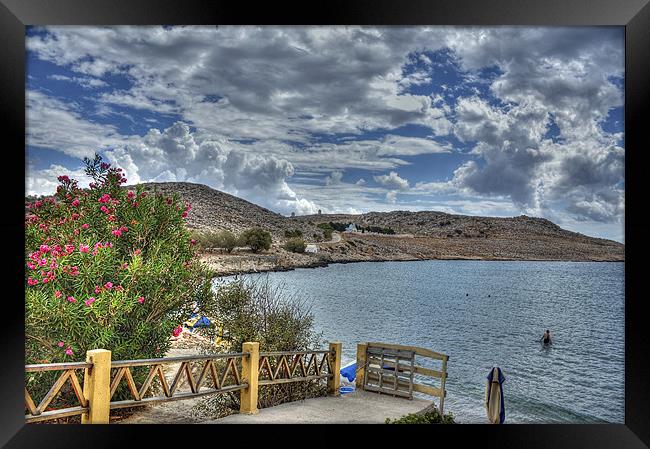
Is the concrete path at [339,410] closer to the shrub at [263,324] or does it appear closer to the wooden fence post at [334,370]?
the wooden fence post at [334,370]

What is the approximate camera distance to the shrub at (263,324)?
6.06m

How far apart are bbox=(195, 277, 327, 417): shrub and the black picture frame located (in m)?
2.20

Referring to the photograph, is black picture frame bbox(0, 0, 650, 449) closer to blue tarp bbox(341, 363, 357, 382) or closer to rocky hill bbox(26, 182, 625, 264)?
blue tarp bbox(341, 363, 357, 382)

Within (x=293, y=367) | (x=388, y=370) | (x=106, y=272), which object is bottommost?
(x=388, y=370)

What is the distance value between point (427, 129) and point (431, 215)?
16.9ft

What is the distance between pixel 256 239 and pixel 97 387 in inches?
554

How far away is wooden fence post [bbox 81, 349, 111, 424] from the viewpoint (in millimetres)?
3836

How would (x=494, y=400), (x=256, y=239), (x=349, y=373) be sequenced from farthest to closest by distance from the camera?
(x=256, y=239)
(x=349, y=373)
(x=494, y=400)

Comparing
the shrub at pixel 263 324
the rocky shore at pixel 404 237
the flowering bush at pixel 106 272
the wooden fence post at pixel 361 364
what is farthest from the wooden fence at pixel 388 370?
the rocky shore at pixel 404 237

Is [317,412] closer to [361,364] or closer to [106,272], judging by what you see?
[361,364]

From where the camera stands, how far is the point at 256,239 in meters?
17.9
